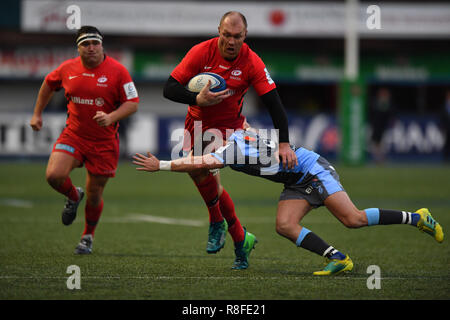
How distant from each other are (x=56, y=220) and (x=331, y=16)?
67.6 ft

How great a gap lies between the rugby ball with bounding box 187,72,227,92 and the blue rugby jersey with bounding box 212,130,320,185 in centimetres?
A: 44

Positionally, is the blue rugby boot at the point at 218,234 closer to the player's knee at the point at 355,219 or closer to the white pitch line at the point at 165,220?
the player's knee at the point at 355,219

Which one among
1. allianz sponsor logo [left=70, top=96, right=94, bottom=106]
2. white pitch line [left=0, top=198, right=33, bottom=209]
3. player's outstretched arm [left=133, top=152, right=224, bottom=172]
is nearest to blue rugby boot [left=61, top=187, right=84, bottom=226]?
allianz sponsor logo [left=70, top=96, right=94, bottom=106]

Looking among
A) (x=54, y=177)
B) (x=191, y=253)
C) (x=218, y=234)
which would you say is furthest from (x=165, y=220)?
(x=218, y=234)

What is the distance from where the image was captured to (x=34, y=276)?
625cm

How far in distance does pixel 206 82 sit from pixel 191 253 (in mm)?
2214

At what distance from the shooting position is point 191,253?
801 cm

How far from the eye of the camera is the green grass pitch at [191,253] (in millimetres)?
5684

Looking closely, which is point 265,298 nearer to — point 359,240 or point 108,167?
point 108,167

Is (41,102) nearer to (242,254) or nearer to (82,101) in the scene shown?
(82,101)

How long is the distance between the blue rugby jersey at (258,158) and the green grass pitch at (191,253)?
34.9 inches

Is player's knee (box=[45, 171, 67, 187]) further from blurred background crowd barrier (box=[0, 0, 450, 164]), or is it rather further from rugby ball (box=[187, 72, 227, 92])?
blurred background crowd barrier (box=[0, 0, 450, 164])

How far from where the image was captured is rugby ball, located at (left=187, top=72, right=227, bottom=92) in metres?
6.56

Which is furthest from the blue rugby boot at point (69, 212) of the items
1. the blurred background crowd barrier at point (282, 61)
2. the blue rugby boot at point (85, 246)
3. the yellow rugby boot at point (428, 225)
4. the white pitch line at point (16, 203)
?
the blurred background crowd barrier at point (282, 61)
